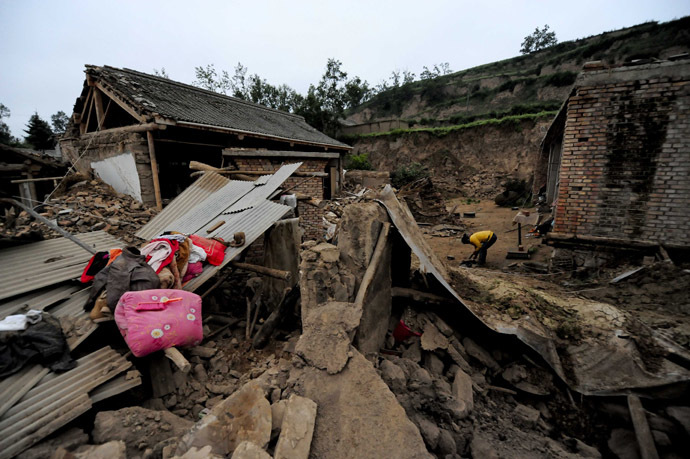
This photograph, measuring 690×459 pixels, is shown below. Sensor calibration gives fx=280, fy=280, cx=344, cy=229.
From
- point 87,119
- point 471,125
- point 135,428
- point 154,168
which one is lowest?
point 135,428

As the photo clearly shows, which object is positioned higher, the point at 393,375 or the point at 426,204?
the point at 426,204

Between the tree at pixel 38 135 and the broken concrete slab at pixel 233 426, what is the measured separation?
1426 inches

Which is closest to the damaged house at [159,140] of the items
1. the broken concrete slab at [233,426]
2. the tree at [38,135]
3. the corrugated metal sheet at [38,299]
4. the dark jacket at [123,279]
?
the dark jacket at [123,279]

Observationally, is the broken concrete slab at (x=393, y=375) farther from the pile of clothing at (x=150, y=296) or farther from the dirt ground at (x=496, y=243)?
the dirt ground at (x=496, y=243)

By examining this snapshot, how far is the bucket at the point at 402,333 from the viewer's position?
3061 millimetres

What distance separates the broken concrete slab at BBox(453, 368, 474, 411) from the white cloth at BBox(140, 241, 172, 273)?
11.1 feet

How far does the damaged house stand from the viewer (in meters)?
7.71

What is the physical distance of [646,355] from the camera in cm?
255

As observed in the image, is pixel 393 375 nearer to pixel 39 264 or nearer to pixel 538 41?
pixel 39 264

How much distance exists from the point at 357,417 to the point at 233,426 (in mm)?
756

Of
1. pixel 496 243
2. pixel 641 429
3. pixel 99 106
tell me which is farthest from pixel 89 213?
pixel 496 243

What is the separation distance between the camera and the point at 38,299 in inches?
126

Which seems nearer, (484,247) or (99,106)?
(484,247)

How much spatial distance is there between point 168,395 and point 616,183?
735 cm
